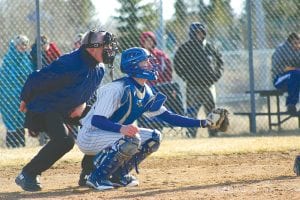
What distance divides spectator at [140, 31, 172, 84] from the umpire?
17.4 feet

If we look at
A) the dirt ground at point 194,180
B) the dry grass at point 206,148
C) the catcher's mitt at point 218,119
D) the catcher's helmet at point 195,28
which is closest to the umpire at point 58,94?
the dirt ground at point 194,180

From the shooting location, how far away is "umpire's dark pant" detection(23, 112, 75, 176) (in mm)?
7465

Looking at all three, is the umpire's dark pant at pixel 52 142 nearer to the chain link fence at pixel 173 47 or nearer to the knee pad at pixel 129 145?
the knee pad at pixel 129 145

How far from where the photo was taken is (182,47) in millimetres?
13875

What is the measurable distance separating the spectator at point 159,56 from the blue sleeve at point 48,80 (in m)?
5.50

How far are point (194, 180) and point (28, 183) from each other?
162cm

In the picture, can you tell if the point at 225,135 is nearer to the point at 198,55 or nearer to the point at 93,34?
the point at 198,55

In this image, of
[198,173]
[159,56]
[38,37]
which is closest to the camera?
[198,173]

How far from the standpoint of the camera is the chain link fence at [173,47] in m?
12.6

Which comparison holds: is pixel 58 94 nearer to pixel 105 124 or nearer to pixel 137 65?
pixel 105 124

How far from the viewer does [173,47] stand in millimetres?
19219

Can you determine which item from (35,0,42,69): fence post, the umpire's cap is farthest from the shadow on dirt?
(35,0,42,69): fence post

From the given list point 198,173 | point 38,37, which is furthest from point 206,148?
point 38,37

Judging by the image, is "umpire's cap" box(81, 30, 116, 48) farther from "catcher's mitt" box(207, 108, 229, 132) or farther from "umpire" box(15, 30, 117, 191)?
"catcher's mitt" box(207, 108, 229, 132)
